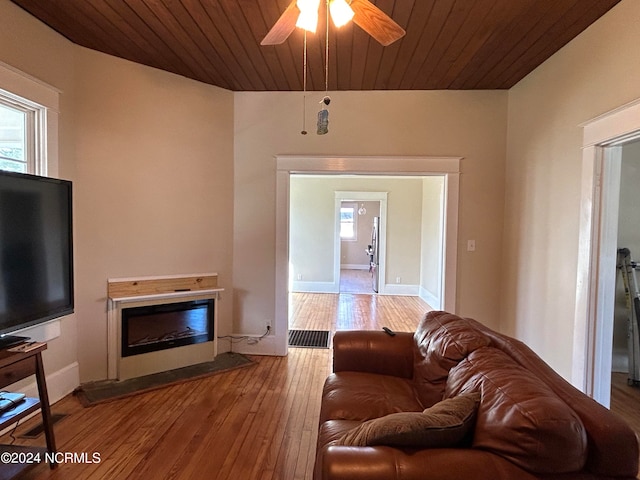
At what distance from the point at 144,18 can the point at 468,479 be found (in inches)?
125

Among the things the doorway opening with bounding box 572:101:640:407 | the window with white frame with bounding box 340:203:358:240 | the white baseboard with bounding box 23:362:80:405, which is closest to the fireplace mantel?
the white baseboard with bounding box 23:362:80:405

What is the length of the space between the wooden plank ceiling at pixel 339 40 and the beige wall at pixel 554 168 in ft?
0.63

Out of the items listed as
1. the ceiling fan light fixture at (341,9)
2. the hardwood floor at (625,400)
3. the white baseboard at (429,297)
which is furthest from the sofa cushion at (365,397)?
the white baseboard at (429,297)

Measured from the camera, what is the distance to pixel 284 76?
3.50m

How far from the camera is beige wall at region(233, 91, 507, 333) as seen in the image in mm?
3795

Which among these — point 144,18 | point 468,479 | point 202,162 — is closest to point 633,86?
point 468,479

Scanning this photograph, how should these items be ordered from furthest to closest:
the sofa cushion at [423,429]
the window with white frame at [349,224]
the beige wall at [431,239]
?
the window with white frame at [349,224], the beige wall at [431,239], the sofa cushion at [423,429]

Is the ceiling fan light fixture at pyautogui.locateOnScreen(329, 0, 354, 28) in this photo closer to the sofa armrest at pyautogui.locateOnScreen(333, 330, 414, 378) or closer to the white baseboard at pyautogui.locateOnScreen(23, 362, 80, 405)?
the sofa armrest at pyautogui.locateOnScreen(333, 330, 414, 378)

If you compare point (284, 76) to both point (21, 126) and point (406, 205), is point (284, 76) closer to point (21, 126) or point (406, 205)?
point (21, 126)

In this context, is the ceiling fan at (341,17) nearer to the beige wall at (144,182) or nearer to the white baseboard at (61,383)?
the beige wall at (144,182)

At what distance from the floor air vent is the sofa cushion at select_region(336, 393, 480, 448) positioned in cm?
312

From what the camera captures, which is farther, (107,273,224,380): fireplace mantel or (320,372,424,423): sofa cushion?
(107,273,224,380): fireplace mantel

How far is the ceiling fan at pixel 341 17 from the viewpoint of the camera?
67.9 inches

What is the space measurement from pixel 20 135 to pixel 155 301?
1.67 metres
